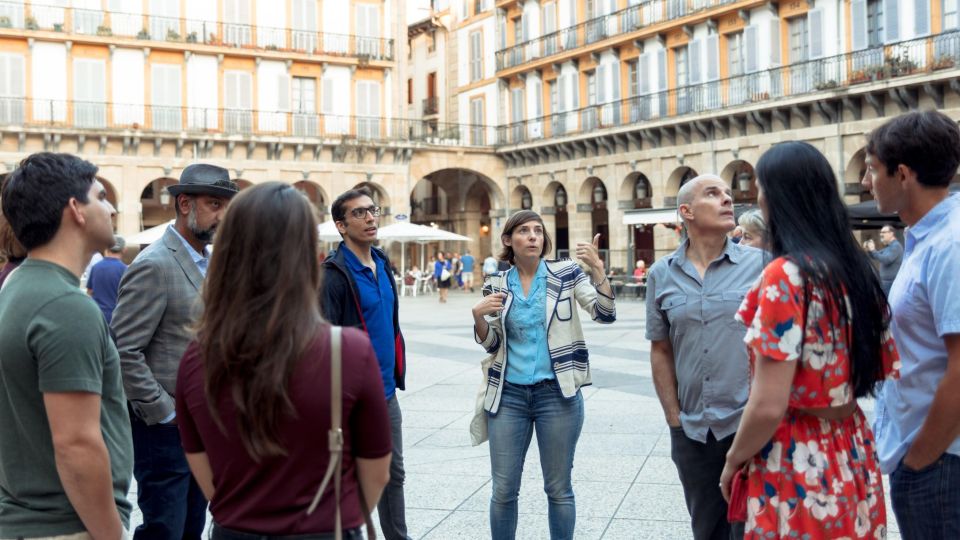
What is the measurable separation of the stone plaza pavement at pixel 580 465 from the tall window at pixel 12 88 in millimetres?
24549

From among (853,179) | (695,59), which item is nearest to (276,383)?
(853,179)

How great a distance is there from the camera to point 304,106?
36875 mm

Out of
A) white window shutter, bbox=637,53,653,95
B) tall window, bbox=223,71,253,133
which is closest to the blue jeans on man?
white window shutter, bbox=637,53,653,95

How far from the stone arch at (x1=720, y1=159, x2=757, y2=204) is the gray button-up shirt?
2686cm

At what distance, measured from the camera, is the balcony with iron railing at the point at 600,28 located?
3155 cm

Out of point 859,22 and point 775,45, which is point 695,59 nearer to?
point 775,45

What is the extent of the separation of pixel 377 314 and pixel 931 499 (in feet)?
8.96

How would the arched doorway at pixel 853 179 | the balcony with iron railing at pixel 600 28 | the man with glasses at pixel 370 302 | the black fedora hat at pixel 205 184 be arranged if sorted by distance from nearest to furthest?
the black fedora hat at pixel 205 184 → the man with glasses at pixel 370 302 → the arched doorway at pixel 853 179 → the balcony with iron railing at pixel 600 28

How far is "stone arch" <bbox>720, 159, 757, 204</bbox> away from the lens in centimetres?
3034

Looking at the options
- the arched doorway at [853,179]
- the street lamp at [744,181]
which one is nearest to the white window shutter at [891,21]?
the arched doorway at [853,179]

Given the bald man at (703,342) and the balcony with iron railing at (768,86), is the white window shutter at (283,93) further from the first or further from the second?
the bald man at (703,342)

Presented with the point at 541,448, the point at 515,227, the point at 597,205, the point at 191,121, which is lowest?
the point at 541,448

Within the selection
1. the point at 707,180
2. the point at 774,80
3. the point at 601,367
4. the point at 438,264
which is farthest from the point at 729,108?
the point at 707,180

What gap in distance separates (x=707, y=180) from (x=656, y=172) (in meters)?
29.1
